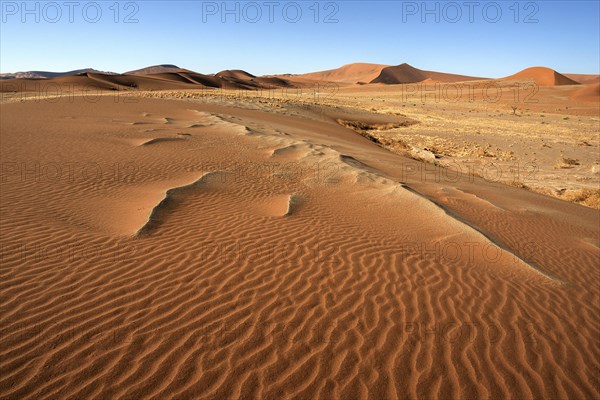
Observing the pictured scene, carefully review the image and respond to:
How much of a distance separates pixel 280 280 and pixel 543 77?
75266 mm

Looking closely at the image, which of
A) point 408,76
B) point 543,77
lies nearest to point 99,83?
point 543,77

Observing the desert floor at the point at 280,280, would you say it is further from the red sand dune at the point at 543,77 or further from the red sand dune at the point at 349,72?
the red sand dune at the point at 349,72

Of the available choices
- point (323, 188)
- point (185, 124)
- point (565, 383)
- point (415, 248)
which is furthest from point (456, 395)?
point (185, 124)

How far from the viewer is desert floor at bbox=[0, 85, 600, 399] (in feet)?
10.4

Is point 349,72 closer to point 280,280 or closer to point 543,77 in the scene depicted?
point 543,77

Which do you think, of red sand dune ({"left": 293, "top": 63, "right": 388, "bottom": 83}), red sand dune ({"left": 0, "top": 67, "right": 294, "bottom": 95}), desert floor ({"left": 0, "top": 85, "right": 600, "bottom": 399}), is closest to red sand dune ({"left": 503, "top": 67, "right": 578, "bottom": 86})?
red sand dune ({"left": 0, "top": 67, "right": 294, "bottom": 95})

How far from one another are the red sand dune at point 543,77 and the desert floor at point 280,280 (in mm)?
62083

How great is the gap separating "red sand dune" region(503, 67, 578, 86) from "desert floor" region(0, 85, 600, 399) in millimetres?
62083

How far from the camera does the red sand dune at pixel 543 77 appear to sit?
201 feet

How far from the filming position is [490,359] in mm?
3479

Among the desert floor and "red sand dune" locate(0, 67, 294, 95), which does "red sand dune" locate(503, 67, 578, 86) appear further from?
the desert floor

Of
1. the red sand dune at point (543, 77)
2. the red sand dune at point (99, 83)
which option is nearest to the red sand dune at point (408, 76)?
the red sand dune at point (543, 77)

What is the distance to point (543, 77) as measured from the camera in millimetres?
63781

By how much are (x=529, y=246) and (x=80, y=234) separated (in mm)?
7163
